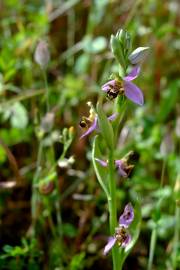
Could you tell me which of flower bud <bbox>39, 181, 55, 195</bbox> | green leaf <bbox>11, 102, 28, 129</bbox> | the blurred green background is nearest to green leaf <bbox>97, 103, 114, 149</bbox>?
the blurred green background

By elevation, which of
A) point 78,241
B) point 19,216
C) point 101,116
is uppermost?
point 19,216

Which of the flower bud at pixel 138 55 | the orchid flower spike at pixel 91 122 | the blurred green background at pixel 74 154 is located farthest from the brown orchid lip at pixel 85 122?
the blurred green background at pixel 74 154

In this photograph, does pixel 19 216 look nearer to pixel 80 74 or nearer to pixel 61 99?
pixel 61 99

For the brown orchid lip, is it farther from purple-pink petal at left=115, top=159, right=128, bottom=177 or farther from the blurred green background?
the blurred green background

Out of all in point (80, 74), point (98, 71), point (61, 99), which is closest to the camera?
point (61, 99)

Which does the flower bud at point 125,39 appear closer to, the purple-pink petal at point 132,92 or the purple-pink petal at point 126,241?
the purple-pink petal at point 132,92

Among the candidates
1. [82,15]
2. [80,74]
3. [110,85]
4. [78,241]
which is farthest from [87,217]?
[82,15]

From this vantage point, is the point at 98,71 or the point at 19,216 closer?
the point at 19,216

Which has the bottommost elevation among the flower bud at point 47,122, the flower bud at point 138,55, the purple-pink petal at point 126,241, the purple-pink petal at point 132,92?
the purple-pink petal at point 126,241
